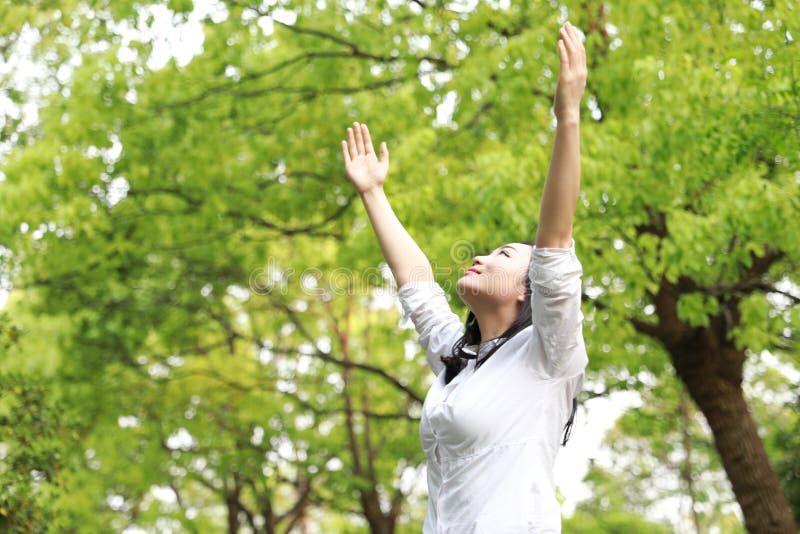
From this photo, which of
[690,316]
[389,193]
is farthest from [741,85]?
[389,193]

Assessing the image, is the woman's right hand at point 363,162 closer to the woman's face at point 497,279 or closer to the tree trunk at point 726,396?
the woman's face at point 497,279

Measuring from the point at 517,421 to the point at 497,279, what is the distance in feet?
1.46

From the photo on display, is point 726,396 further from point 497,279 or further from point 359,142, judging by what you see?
point 497,279

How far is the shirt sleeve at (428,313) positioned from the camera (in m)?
2.94

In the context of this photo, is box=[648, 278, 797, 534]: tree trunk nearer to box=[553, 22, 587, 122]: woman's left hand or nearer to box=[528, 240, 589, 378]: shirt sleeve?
box=[528, 240, 589, 378]: shirt sleeve

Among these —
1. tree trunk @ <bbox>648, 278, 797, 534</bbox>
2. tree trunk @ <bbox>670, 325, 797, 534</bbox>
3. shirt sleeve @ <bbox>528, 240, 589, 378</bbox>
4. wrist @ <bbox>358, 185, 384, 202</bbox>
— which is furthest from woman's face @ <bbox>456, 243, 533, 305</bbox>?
tree trunk @ <bbox>670, 325, 797, 534</bbox>

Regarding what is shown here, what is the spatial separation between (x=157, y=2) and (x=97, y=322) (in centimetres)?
510

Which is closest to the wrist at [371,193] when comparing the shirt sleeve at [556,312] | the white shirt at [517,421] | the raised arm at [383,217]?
the raised arm at [383,217]

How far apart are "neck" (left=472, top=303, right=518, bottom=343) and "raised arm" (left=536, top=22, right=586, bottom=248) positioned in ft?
1.68

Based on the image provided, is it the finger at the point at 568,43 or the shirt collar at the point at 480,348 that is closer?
the finger at the point at 568,43

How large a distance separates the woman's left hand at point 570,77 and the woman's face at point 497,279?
1.98ft

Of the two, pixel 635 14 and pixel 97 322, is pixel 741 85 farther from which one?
pixel 97 322

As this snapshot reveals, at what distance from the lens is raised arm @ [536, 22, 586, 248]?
2035mm

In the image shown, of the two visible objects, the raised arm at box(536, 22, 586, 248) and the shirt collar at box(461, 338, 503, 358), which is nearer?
the raised arm at box(536, 22, 586, 248)
